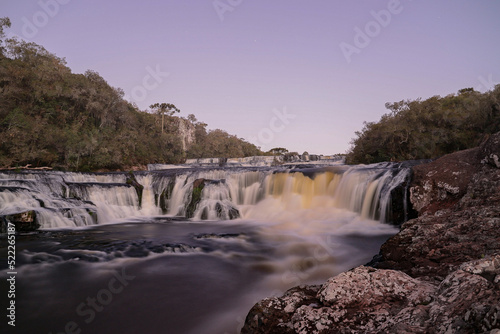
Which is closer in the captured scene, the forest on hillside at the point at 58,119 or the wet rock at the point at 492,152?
the wet rock at the point at 492,152

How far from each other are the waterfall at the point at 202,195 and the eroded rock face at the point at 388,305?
7.37 metres

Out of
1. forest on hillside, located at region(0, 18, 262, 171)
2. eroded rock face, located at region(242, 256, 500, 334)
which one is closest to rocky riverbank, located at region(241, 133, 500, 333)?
eroded rock face, located at region(242, 256, 500, 334)

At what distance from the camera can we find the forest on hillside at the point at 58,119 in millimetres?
21688

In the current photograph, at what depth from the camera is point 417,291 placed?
2355 mm

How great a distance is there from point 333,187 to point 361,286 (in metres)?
11.1

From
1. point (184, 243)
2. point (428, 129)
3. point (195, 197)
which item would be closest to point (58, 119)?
point (195, 197)

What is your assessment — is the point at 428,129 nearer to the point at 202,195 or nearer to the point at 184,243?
the point at 202,195

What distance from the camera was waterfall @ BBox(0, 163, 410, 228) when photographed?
1030cm

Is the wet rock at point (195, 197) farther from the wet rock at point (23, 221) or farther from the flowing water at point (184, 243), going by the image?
the wet rock at point (23, 221)

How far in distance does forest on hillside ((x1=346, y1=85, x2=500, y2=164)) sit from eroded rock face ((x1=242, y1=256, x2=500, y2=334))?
65.1 ft

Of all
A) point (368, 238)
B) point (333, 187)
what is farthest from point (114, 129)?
point (368, 238)

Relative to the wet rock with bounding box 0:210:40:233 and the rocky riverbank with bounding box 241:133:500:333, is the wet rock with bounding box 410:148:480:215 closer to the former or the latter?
the rocky riverbank with bounding box 241:133:500:333

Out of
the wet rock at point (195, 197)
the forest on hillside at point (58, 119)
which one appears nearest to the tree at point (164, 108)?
the forest on hillside at point (58, 119)

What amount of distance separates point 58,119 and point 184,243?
27733 mm
